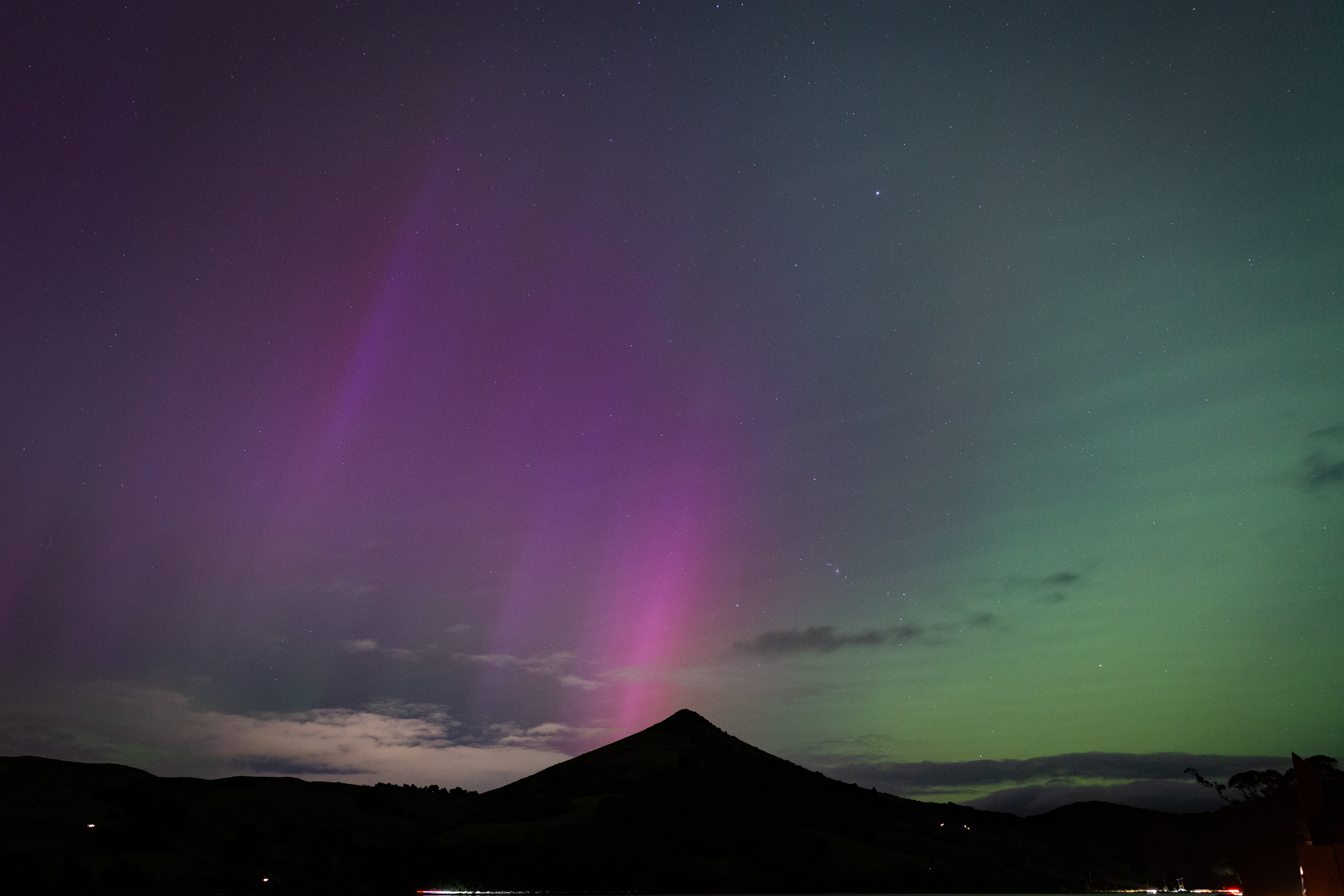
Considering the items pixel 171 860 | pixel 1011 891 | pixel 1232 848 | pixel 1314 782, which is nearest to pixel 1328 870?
pixel 1314 782

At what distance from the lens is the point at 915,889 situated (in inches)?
7313

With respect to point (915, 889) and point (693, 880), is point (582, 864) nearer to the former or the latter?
point (693, 880)

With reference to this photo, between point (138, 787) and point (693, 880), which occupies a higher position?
point (138, 787)

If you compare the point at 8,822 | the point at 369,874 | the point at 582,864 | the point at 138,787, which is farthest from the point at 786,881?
the point at 8,822

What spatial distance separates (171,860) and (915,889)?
12622 cm

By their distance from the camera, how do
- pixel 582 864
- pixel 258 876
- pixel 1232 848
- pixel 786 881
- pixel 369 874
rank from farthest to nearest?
pixel 786 881
pixel 582 864
pixel 369 874
pixel 258 876
pixel 1232 848

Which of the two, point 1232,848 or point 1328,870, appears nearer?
point 1328,870

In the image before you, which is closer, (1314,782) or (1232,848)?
(1314,782)

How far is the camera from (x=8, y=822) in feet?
625

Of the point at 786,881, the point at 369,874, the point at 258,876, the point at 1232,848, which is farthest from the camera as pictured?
the point at 786,881

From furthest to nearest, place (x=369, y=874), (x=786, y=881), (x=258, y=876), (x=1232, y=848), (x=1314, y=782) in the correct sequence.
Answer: (x=786, y=881)
(x=369, y=874)
(x=258, y=876)
(x=1232, y=848)
(x=1314, y=782)

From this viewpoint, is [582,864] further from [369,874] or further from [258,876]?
[258,876]

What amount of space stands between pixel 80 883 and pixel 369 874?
1635 inches

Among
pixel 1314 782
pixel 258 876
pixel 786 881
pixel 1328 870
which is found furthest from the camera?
pixel 786 881
